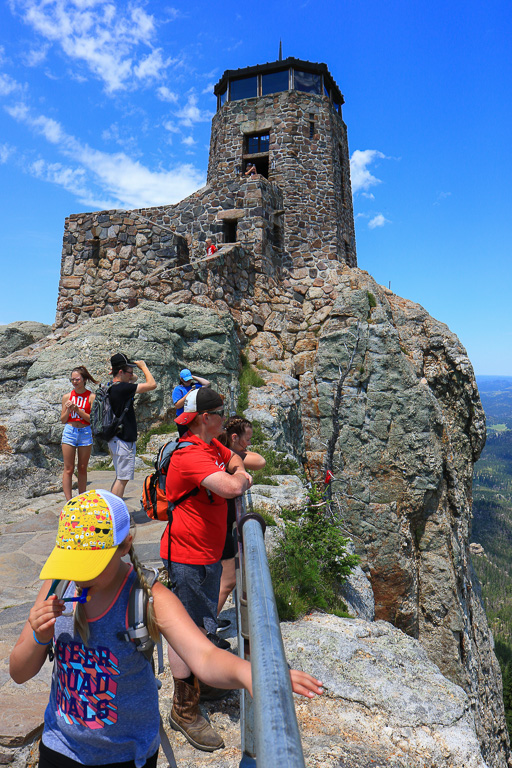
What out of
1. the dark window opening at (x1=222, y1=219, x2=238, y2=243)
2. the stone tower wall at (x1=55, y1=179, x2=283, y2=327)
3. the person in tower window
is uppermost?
the dark window opening at (x1=222, y1=219, x2=238, y2=243)

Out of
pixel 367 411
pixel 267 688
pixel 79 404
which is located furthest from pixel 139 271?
pixel 267 688

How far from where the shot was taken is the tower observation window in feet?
66.9

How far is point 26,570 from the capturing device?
5297mm

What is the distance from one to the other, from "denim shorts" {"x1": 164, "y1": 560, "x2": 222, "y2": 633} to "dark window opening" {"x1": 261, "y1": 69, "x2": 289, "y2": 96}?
22.0 m

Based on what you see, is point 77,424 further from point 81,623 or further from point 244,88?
point 244,88

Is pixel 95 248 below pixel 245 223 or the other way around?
below

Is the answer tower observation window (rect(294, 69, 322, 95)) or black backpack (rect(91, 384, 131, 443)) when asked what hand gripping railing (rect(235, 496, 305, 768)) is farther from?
tower observation window (rect(294, 69, 322, 95))

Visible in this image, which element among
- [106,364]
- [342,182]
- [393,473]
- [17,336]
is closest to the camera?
[106,364]

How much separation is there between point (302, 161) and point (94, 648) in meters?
20.7

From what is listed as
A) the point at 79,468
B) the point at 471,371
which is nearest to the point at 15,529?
the point at 79,468

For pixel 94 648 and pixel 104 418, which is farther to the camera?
pixel 104 418

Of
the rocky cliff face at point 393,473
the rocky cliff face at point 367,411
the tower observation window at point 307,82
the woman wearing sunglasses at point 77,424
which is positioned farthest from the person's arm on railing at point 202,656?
the tower observation window at point 307,82

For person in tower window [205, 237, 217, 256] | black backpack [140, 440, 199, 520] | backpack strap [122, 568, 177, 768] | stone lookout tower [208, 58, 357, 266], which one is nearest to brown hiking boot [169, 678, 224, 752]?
black backpack [140, 440, 199, 520]

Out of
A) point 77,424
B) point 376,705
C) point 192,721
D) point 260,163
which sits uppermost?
point 260,163
